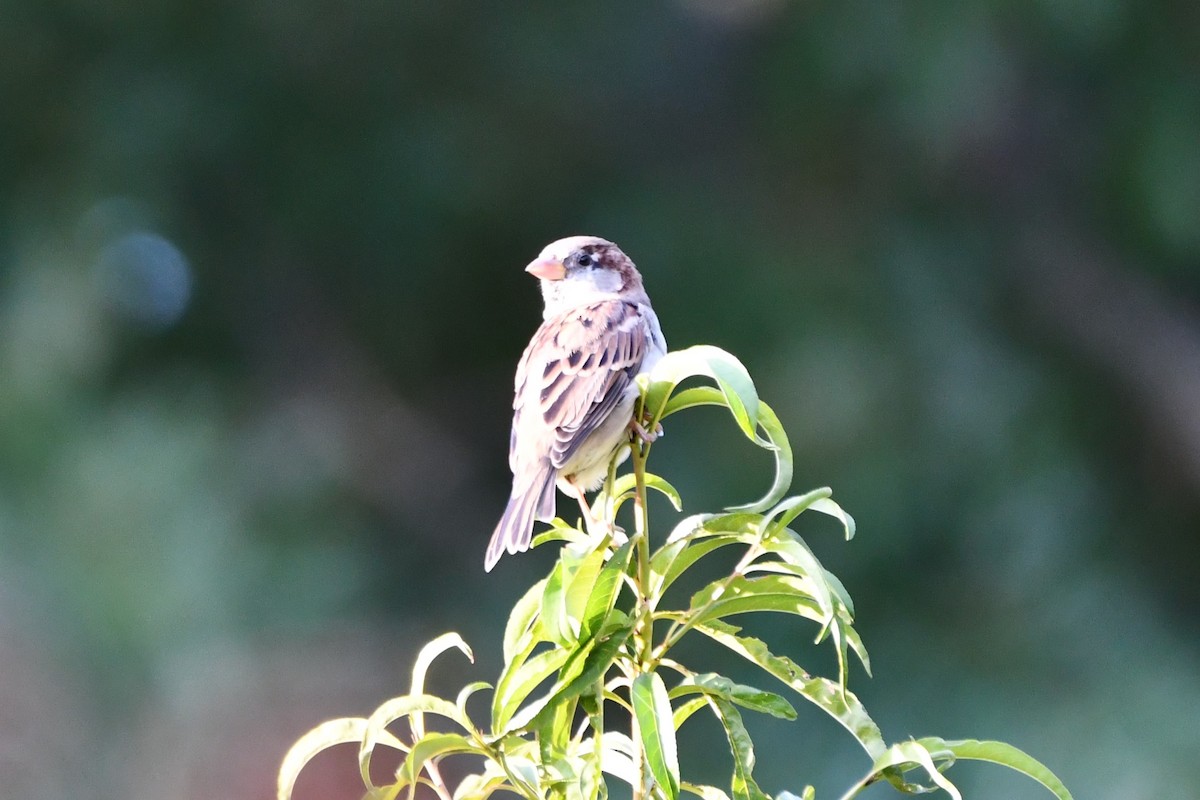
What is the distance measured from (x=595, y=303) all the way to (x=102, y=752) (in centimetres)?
360

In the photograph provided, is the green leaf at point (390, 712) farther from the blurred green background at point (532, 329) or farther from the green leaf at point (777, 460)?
the blurred green background at point (532, 329)

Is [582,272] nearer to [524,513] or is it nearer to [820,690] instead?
[524,513]

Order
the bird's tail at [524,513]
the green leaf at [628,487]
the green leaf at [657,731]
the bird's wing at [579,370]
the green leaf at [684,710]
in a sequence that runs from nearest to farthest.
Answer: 1. the green leaf at [657,731]
2. the green leaf at [684,710]
3. the green leaf at [628,487]
4. the bird's tail at [524,513]
5. the bird's wing at [579,370]

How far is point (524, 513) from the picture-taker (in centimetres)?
199

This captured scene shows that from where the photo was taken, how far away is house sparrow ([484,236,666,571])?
1.96 metres

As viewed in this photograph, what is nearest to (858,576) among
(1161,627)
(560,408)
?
(1161,627)

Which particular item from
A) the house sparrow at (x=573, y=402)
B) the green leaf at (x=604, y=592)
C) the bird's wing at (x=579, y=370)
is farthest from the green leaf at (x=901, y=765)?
the bird's wing at (x=579, y=370)

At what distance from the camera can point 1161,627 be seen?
5.67 m

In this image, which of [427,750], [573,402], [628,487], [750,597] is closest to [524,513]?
[573,402]

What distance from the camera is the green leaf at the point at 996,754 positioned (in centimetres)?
108

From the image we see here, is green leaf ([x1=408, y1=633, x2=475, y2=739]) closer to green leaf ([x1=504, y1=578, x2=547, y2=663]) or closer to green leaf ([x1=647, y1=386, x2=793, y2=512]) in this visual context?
green leaf ([x1=504, y1=578, x2=547, y2=663])

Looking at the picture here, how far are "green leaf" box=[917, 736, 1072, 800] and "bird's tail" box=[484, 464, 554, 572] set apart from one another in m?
0.79

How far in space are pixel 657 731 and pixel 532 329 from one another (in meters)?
5.34

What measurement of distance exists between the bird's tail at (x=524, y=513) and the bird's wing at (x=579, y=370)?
36 millimetres
